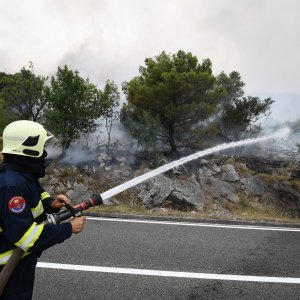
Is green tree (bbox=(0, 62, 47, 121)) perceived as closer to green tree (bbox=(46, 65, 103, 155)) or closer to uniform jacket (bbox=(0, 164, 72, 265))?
green tree (bbox=(46, 65, 103, 155))

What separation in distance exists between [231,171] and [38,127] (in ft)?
35.5

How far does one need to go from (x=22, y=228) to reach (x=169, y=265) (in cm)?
303

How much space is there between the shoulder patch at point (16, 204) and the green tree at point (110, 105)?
11.2 metres

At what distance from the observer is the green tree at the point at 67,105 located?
1207 centimetres

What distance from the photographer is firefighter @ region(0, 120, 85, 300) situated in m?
2.06

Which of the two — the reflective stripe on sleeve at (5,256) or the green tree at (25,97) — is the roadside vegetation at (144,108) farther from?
the reflective stripe on sleeve at (5,256)

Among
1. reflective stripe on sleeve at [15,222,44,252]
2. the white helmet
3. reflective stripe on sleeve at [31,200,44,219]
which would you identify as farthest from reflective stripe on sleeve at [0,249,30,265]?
the white helmet

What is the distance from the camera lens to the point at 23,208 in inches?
82.4

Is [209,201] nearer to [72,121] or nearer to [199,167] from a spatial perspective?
[199,167]

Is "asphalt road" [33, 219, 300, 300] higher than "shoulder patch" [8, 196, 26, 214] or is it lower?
lower

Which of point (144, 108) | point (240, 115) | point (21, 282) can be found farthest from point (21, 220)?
point (240, 115)

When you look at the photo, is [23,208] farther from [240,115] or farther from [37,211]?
[240,115]

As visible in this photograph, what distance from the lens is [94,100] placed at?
12.9 m

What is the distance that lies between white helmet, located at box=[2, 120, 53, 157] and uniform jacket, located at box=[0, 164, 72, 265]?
0.44ft
